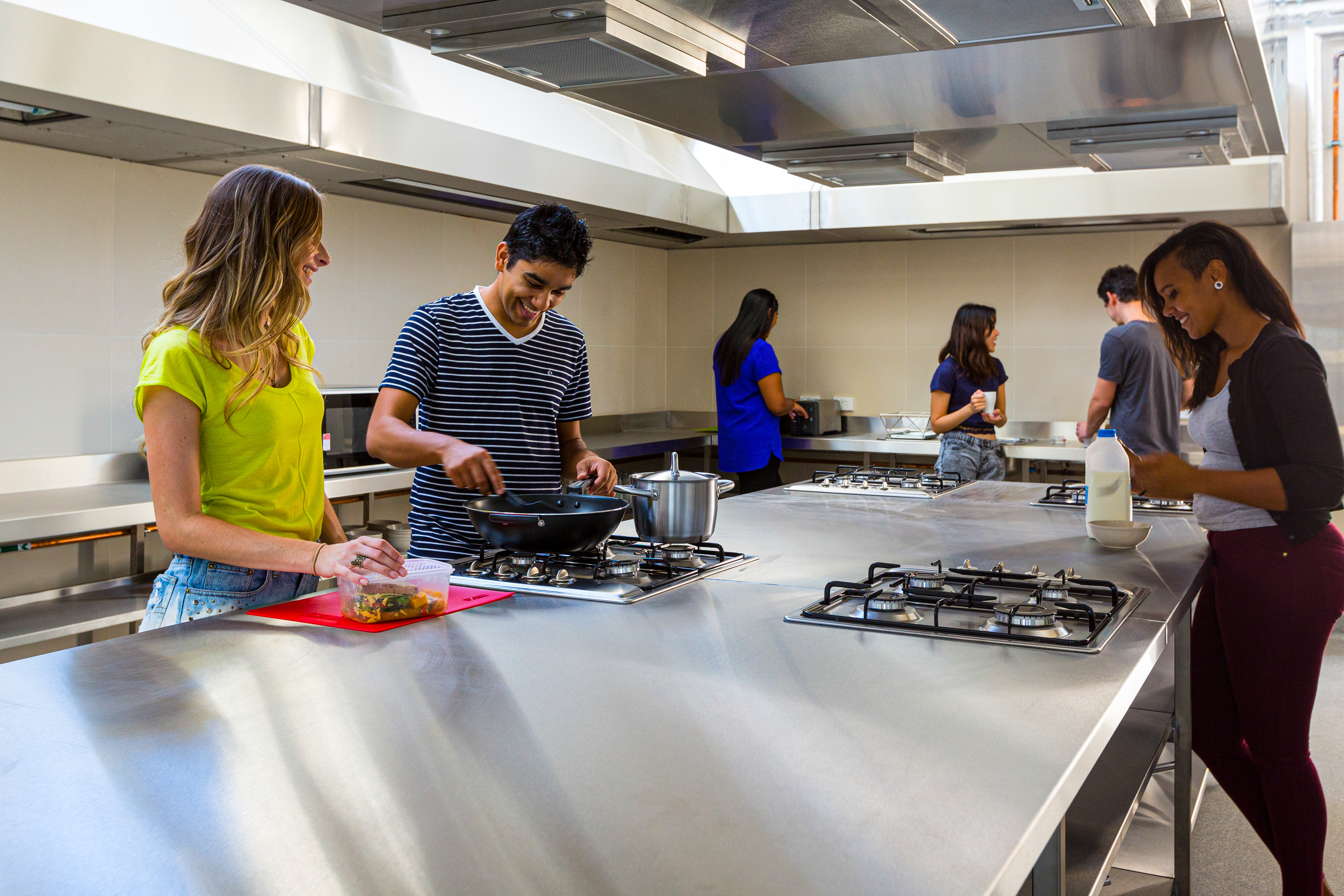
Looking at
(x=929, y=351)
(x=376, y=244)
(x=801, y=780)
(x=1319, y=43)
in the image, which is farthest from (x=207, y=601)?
(x=1319, y=43)

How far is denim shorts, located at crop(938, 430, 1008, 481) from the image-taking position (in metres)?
3.79

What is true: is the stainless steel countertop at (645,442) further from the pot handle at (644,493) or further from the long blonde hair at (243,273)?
the long blonde hair at (243,273)

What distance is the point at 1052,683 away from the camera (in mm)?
1117

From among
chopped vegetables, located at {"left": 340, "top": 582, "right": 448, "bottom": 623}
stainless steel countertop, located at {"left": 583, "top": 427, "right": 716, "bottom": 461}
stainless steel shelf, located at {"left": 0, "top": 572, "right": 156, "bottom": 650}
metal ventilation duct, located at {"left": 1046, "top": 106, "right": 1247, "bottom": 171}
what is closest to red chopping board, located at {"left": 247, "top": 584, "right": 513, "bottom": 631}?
chopped vegetables, located at {"left": 340, "top": 582, "right": 448, "bottom": 623}

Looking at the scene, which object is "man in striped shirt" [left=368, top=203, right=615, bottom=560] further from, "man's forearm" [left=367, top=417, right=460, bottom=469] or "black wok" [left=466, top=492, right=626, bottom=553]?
"black wok" [left=466, top=492, right=626, bottom=553]

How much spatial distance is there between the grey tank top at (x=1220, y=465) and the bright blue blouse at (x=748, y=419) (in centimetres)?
241

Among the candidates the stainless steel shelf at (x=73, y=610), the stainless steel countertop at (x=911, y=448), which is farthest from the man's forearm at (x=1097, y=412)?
the stainless steel shelf at (x=73, y=610)

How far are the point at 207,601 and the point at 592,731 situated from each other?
0.71 metres

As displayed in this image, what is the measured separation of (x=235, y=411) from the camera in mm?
1388

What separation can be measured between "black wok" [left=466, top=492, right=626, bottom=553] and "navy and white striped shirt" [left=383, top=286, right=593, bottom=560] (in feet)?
1.04

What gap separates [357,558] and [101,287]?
7.14ft

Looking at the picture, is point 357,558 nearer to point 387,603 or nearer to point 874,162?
point 387,603

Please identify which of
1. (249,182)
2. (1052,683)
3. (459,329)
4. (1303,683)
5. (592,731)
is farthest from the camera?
(459,329)

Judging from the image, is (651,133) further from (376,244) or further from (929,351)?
(929,351)
